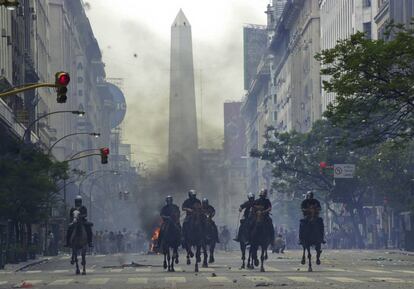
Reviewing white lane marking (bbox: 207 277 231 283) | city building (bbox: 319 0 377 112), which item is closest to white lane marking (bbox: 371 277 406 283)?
white lane marking (bbox: 207 277 231 283)

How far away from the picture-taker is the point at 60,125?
6737 inches

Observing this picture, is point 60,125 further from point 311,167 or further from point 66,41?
point 311,167

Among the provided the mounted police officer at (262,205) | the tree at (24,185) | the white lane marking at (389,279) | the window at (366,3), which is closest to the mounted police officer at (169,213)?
the mounted police officer at (262,205)

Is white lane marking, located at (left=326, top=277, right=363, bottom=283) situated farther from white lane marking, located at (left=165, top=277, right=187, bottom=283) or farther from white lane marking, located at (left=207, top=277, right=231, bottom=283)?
white lane marking, located at (left=165, top=277, right=187, bottom=283)

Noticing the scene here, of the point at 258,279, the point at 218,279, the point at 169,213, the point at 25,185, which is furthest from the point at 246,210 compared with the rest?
the point at 25,185

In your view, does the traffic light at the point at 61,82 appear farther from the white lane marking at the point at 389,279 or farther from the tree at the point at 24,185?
the tree at the point at 24,185

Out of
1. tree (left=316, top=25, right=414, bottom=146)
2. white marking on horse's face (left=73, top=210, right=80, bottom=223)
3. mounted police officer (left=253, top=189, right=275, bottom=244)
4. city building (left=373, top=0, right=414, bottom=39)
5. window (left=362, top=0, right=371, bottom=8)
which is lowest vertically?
white marking on horse's face (left=73, top=210, right=80, bottom=223)

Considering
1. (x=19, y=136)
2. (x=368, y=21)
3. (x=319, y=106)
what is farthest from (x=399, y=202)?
(x=319, y=106)

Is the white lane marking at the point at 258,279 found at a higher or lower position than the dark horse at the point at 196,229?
lower

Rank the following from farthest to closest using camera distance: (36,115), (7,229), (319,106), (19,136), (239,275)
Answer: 1. (319,106)
2. (36,115)
3. (19,136)
4. (7,229)
5. (239,275)

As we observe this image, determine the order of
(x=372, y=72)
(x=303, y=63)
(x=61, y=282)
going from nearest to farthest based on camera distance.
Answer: (x=61, y=282) → (x=372, y=72) → (x=303, y=63)

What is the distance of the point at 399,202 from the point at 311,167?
16.4 meters

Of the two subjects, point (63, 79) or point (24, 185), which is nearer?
point (63, 79)

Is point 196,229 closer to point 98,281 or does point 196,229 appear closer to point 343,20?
point 98,281
